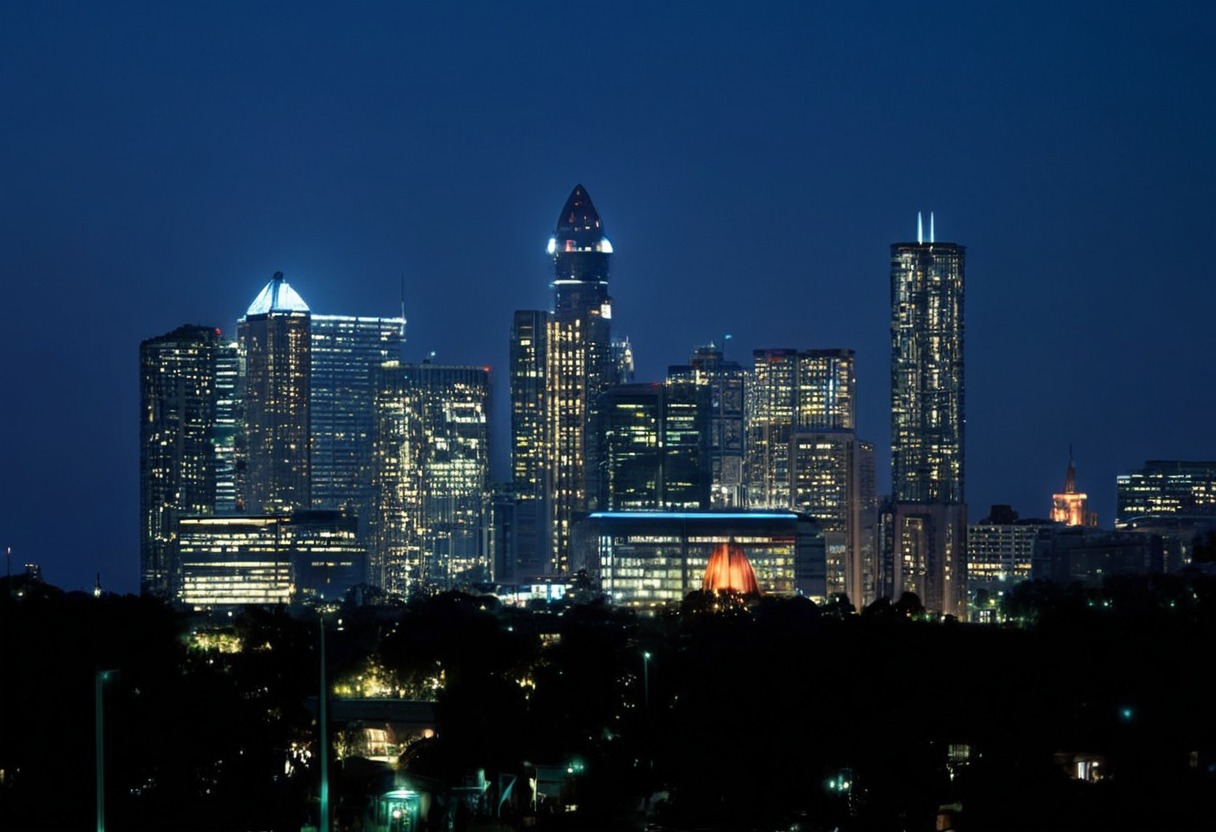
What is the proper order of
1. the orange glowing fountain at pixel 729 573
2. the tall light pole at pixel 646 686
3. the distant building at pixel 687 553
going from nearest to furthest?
the tall light pole at pixel 646 686, the orange glowing fountain at pixel 729 573, the distant building at pixel 687 553

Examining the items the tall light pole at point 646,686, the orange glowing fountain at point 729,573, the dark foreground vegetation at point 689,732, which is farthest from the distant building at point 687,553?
the dark foreground vegetation at point 689,732

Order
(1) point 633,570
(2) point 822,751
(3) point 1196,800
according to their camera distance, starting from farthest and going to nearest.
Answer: (1) point 633,570
(2) point 822,751
(3) point 1196,800

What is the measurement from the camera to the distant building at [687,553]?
627ft

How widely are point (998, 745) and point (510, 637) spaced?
82.1ft

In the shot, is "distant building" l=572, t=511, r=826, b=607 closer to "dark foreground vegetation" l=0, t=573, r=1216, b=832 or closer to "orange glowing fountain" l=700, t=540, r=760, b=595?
"orange glowing fountain" l=700, t=540, r=760, b=595

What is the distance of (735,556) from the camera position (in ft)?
503

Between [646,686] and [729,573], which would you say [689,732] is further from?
[729,573]

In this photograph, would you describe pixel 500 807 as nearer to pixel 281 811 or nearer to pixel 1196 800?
pixel 281 811

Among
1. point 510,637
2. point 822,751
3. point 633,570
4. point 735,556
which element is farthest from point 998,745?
point 633,570

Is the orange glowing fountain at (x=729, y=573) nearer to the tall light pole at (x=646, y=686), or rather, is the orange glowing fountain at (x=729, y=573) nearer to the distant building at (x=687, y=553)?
the distant building at (x=687, y=553)

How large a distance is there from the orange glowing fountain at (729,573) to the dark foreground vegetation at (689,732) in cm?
8048

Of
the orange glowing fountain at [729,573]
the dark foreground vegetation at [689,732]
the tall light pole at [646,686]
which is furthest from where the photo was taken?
the orange glowing fountain at [729,573]

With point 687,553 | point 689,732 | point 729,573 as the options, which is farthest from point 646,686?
point 687,553

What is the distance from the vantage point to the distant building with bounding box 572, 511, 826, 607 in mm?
191250
